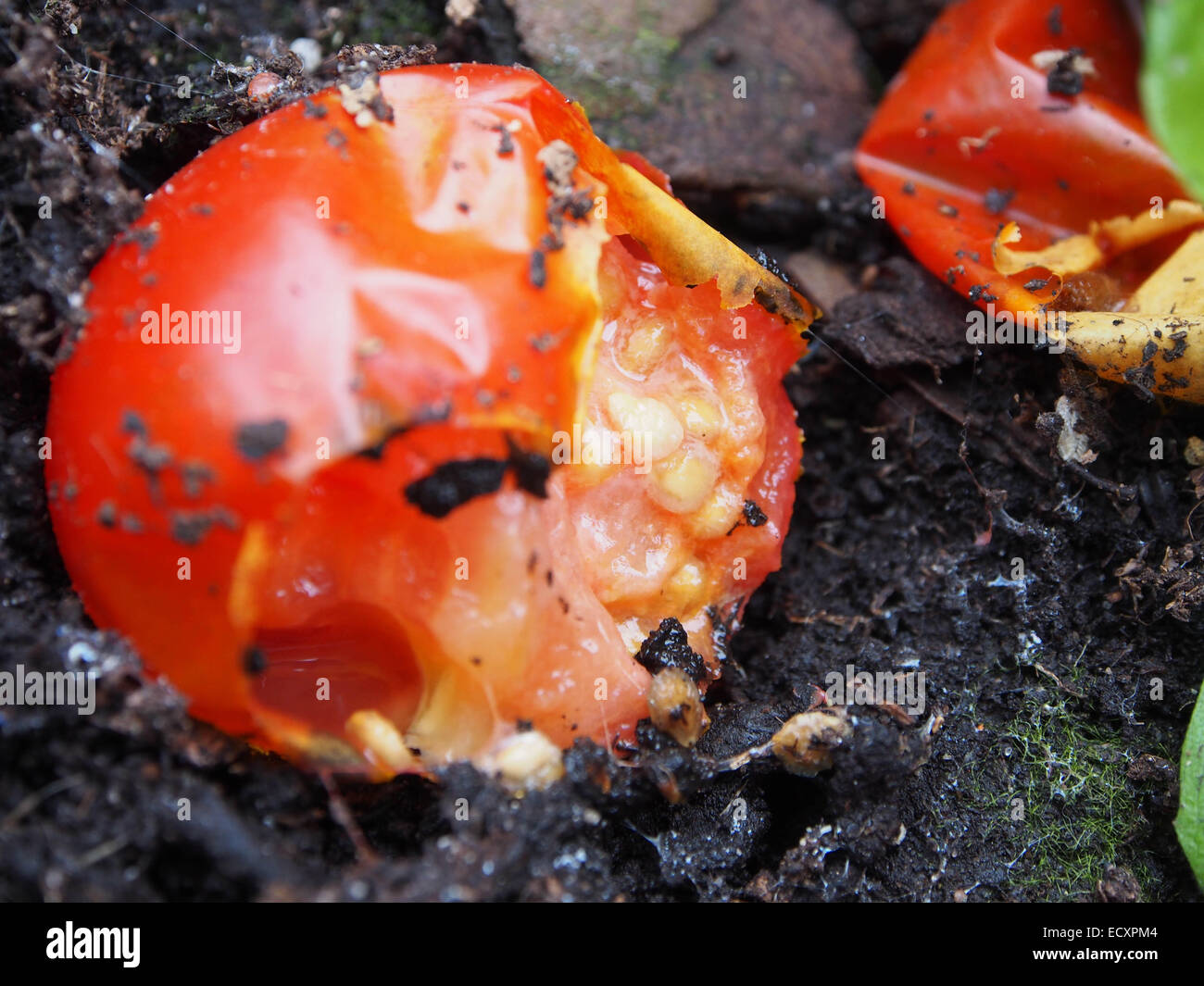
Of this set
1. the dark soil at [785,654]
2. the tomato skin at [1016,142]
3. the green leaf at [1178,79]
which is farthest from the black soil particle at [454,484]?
the tomato skin at [1016,142]

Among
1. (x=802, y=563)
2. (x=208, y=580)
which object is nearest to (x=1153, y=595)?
(x=802, y=563)

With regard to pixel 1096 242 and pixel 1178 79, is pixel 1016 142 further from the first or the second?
pixel 1178 79

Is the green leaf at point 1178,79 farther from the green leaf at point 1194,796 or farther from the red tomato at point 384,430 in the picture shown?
the green leaf at point 1194,796

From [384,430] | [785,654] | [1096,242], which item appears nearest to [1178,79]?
[1096,242]

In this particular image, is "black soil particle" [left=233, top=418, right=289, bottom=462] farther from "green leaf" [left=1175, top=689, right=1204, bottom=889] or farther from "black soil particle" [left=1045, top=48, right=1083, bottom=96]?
"black soil particle" [left=1045, top=48, right=1083, bottom=96]
